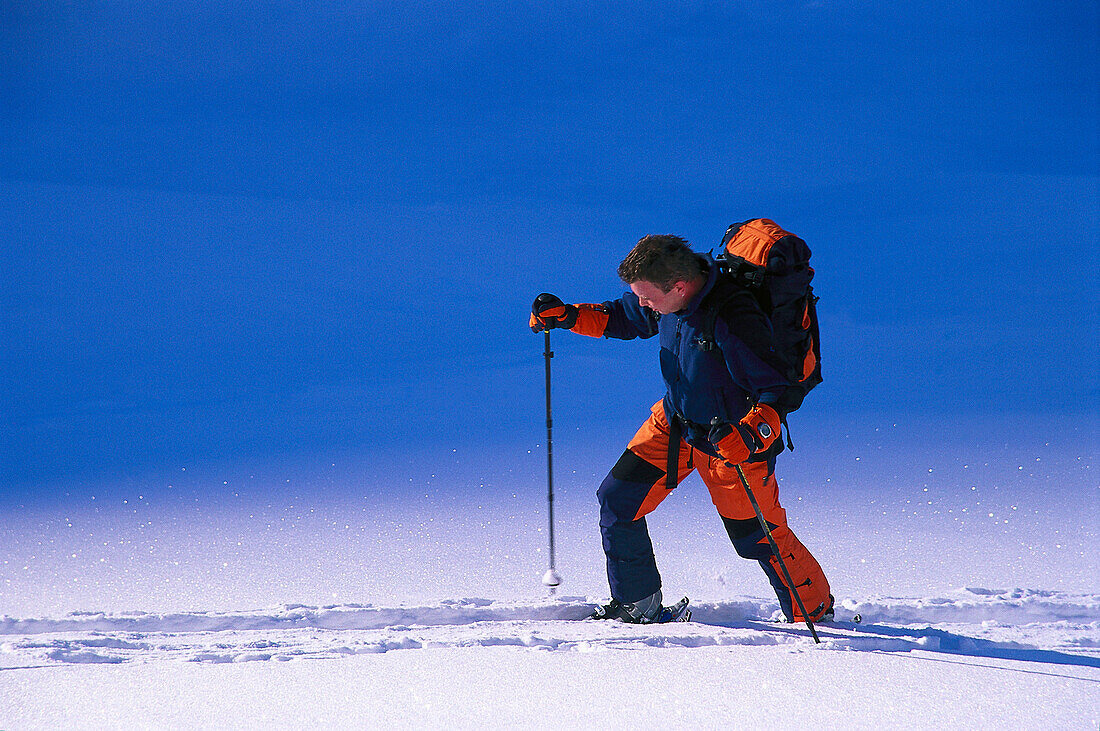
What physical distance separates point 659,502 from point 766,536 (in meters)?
0.58

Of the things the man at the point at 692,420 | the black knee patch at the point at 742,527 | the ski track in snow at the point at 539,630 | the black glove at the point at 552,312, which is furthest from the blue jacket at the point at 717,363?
the ski track in snow at the point at 539,630

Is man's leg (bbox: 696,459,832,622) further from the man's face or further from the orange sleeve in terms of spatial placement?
the orange sleeve

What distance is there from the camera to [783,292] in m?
3.77

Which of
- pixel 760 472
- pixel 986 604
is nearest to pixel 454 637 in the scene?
pixel 760 472

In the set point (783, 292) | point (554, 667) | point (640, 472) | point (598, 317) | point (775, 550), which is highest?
Answer: point (598, 317)

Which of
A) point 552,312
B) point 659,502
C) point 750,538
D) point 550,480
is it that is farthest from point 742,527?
point 552,312

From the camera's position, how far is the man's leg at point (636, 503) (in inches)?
168

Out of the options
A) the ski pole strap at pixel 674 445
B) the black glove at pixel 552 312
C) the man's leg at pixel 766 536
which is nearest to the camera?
the man's leg at pixel 766 536

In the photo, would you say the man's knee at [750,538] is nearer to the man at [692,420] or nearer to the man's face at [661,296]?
the man at [692,420]

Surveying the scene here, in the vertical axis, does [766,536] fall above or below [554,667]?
above

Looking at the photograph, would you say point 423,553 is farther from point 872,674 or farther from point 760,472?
point 872,674

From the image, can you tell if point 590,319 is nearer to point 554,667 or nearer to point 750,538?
point 750,538

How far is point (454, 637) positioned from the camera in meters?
3.98

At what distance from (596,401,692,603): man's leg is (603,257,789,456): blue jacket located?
0.57 feet
